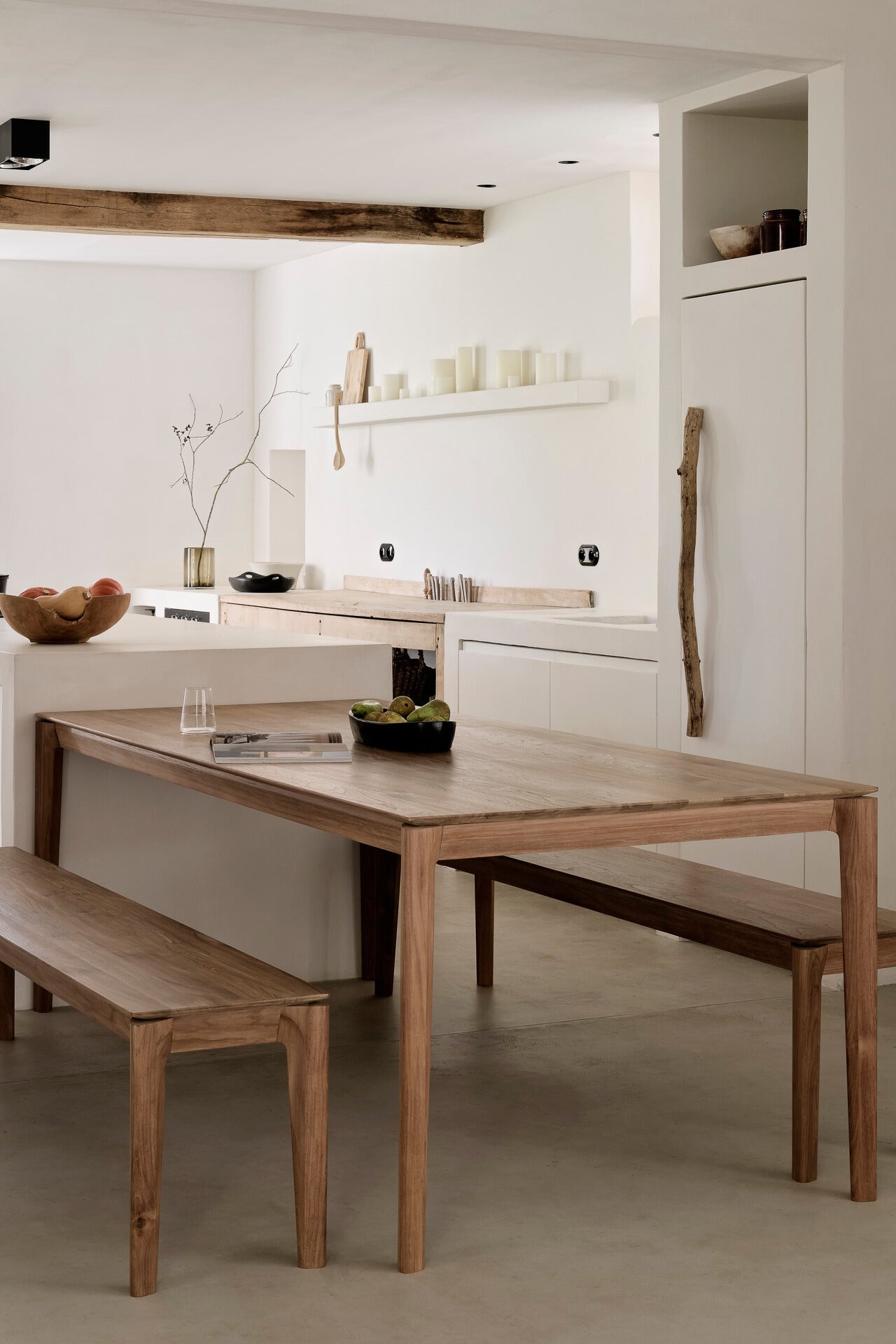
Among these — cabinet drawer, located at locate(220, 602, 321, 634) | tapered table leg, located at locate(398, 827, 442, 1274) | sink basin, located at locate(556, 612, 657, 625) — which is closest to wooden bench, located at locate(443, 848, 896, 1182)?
tapered table leg, located at locate(398, 827, 442, 1274)

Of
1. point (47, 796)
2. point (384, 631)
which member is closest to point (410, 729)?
point (47, 796)

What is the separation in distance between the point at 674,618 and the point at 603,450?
5.65ft

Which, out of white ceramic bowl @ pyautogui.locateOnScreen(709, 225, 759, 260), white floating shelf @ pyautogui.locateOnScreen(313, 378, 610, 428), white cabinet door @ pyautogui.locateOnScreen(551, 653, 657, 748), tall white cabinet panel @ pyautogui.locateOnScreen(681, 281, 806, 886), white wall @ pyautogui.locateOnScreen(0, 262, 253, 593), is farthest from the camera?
white wall @ pyautogui.locateOnScreen(0, 262, 253, 593)

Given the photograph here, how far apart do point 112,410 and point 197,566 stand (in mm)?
1056

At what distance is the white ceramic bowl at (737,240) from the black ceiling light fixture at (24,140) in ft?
7.79

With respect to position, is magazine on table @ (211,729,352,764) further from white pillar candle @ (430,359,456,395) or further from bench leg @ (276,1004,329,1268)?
white pillar candle @ (430,359,456,395)

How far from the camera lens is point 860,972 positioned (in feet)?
9.78

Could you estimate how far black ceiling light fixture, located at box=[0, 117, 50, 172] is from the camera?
568cm

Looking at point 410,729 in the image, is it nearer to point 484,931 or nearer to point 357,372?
point 484,931

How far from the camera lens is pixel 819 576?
4570 millimetres

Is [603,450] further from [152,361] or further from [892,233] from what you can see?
[152,361]

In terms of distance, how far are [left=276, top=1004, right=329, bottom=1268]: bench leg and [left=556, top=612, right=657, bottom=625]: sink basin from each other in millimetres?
3491

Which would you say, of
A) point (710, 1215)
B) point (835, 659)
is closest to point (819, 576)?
point (835, 659)

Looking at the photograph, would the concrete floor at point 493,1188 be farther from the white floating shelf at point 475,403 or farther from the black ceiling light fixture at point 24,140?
the black ceiling light fixture at point 24,140
